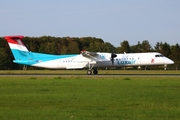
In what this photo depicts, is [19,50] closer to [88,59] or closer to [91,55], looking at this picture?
[88,59]

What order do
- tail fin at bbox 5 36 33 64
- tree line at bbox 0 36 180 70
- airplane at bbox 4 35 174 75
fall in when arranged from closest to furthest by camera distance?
1. airplane at bbox 4 35 174 75
2. tail fin at bbox 5 36 33 64
3. tree line at bbox 0 36 180 70

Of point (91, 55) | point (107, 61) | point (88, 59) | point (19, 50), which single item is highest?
point (19, 50)

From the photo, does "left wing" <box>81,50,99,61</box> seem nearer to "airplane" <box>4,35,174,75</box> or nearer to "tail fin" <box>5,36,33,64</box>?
"airplane" <box>4,35,174,75</box>

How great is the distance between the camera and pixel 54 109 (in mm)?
16344

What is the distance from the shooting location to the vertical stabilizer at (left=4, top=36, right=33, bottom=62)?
195 feet

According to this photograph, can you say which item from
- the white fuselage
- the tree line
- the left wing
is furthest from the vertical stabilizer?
the tree line

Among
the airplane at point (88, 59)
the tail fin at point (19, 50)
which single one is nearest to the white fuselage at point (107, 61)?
the airplane at point (88, 59)

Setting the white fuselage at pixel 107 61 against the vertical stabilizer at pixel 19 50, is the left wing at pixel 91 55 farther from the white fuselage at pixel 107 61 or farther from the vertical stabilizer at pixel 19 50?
the vertical stabilizer at pixel 19 50

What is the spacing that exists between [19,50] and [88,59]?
437 inches

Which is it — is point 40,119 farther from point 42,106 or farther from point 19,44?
point 19,44

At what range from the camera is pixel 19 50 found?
60.0 meters

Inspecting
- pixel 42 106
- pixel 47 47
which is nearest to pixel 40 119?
pixel 42 106

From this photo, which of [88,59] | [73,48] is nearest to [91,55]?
[88,59]

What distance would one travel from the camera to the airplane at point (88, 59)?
56.2m
